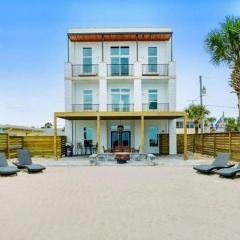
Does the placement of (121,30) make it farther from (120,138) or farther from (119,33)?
(120,138)

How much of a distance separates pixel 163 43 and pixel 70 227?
77.8 feet

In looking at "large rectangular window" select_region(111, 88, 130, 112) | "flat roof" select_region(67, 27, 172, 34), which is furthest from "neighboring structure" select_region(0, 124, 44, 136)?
"flat roof" select_region(67, 27, 172, 34)

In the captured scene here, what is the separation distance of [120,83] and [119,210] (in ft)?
67.4

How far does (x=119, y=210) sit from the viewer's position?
24.7 ft

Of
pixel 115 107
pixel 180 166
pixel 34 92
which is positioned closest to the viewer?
pixel 180 166

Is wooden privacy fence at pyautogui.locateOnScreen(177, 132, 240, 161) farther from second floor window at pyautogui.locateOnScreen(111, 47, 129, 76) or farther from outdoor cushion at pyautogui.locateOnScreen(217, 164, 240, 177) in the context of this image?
second floor window at pyautogui.locateOnScreen(111, 47, 129, 76)

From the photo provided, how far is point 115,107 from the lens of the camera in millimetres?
27266

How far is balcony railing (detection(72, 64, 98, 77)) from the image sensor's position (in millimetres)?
27250

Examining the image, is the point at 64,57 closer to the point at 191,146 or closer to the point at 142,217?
the point at 191,146

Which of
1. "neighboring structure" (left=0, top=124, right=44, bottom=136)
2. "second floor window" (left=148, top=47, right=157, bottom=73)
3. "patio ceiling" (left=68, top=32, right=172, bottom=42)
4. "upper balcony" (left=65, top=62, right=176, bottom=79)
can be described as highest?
"patio ceiling" (left=68, top=32, right=172, bottom=42)

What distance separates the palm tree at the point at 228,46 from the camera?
2048cm

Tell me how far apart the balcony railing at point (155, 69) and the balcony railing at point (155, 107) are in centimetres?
235

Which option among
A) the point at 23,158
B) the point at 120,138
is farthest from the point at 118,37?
the point at 23,158

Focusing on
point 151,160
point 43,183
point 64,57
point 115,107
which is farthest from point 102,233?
point 64,57
